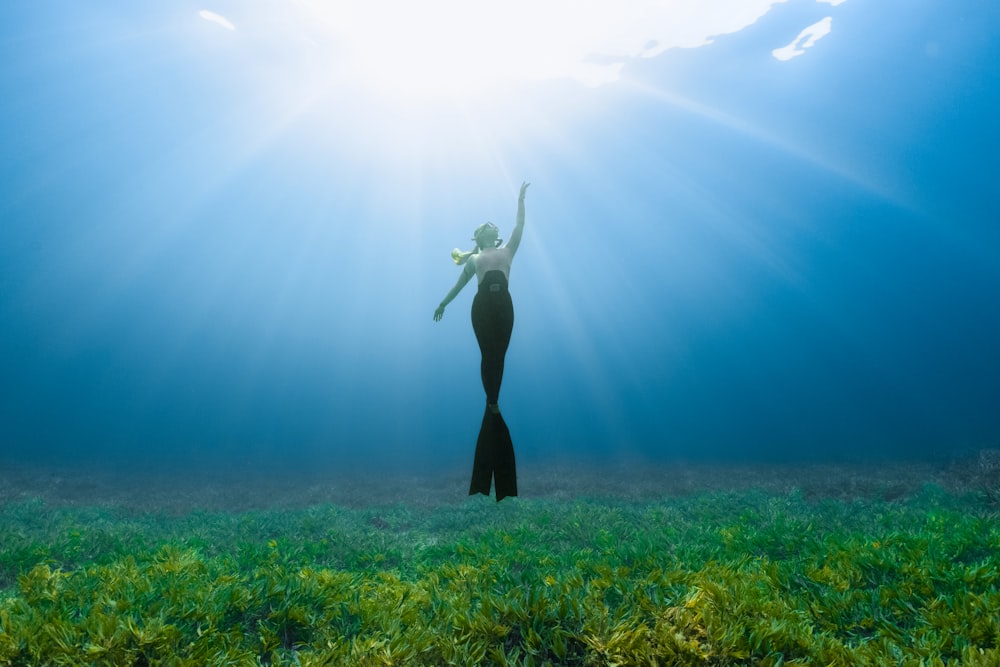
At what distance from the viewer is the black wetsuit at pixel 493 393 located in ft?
12.0

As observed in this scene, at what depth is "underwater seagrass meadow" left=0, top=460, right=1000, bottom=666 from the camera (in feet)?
11.5

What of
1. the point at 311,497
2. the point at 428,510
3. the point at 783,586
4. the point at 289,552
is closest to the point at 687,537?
the point at 783,586

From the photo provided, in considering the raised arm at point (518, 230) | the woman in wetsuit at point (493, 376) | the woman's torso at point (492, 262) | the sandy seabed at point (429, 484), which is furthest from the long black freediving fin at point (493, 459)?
the sandy seabed at point (429, 484)

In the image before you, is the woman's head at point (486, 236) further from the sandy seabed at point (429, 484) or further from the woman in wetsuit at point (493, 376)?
the sandy seabed at point (429, 484)

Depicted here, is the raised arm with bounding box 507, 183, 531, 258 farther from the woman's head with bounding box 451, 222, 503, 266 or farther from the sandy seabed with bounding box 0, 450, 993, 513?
the sandy seabed with bounding box 0, 450, 993, 513

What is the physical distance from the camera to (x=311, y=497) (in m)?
16.2

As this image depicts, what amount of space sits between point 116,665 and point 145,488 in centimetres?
1850

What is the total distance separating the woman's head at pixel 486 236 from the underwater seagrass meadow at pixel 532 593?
9.26ft

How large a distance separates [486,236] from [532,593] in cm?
292

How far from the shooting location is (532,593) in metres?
4.18

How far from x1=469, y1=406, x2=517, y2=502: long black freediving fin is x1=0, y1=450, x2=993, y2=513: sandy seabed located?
10811mm

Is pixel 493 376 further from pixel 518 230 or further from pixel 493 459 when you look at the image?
pixel 518 230

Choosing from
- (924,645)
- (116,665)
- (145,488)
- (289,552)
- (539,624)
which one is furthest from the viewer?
(145,488)

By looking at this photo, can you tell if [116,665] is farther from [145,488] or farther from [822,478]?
[145,488]
